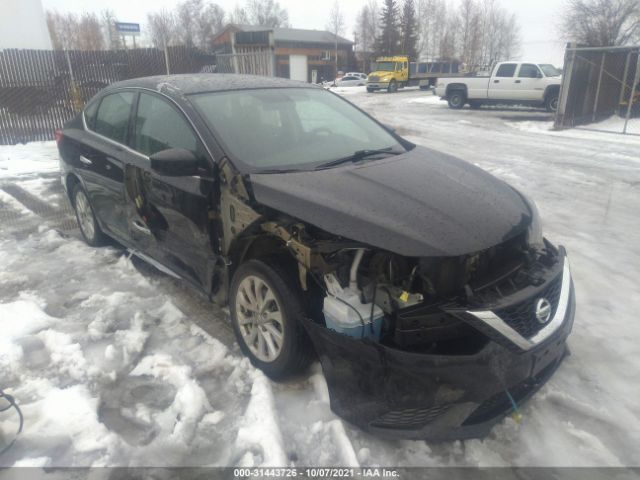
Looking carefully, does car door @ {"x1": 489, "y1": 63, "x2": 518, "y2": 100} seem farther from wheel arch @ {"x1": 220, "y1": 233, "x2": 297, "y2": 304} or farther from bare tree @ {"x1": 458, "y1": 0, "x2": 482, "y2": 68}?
bare tree @ {"x1": 458, "y1": 0, "x2": 482, "y2": 68}

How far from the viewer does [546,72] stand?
1656 cm

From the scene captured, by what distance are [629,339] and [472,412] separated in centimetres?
181

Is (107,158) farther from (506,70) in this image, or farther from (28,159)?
(506,70)

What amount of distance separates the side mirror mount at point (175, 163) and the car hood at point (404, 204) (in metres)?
0.43

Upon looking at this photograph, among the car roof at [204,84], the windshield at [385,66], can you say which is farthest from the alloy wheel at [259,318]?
the windshield at [385,66]

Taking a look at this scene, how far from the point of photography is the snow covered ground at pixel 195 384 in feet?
7.54

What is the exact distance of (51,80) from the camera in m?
12.1

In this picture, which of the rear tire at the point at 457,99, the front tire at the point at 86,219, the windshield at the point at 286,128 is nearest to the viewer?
the windshield at the point at 286,128

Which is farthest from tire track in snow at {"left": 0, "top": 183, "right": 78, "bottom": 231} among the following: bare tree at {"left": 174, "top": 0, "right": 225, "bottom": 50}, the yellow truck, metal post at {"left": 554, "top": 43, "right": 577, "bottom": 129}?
bare tree at {"left": 174, "top": 0, "right": 225, "bottom": 50}

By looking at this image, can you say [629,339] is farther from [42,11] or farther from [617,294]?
[42,11]

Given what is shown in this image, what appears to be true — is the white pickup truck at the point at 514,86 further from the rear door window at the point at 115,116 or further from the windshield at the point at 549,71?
the rear door window at the point at 115,116

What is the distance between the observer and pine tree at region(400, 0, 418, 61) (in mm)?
58844

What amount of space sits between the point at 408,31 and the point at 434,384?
63.9m

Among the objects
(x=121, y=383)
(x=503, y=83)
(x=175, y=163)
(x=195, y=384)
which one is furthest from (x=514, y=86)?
(x=121, y=383)
